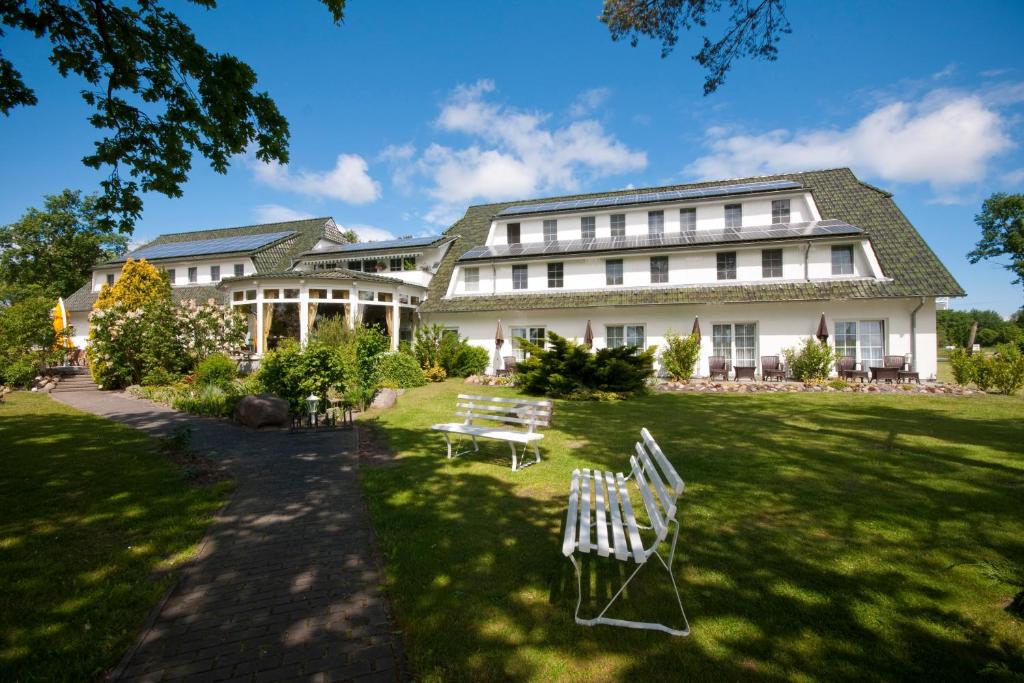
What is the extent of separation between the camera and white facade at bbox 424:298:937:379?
17594mm

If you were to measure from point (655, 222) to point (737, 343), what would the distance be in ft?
24.3

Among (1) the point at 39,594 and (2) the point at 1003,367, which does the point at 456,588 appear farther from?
(2) the point at 1003,367

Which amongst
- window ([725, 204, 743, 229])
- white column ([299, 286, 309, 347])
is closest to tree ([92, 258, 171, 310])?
white column ([299, 286, 309, 347])

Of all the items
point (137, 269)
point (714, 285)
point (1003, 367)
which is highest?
point (137, 269)

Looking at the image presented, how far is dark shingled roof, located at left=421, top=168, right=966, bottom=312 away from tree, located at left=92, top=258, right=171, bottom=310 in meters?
13.9

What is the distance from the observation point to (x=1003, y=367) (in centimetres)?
1455

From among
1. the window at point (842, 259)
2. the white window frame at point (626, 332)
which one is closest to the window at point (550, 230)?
the white window frame at point (626, 332)

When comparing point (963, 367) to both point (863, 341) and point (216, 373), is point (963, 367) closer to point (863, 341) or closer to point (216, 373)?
point (863, 341)

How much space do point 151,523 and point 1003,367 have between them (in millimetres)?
21702

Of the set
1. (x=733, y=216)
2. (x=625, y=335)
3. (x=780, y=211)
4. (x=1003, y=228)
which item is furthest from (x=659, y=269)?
(x=1003, y=228)

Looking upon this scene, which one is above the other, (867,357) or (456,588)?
(867,357)

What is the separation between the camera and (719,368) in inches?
744

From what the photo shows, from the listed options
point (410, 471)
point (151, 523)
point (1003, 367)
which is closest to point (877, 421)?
point (1003, 367)

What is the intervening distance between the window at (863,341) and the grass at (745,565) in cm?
1070
